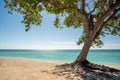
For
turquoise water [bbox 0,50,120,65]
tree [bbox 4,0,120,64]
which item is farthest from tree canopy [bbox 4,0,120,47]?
turquoise water [bbox 0,50,120,65]

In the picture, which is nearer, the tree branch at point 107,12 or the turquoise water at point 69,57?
the tree branch at point 107,12

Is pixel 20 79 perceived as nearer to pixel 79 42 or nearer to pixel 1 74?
pixel 1 74

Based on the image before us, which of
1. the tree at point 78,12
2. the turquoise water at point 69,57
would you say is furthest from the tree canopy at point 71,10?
the turquoise water at point 69,57

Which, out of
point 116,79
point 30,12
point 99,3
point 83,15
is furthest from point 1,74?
point 99,3

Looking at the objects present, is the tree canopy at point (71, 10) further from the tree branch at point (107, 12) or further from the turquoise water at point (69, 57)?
the turquoise water at point (69, 57)

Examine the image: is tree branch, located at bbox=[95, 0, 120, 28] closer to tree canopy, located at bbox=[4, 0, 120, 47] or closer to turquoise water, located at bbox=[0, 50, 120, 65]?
tree canopy, located at bbox=[4, 0, 120, 47]

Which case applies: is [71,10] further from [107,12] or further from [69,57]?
[69,57]

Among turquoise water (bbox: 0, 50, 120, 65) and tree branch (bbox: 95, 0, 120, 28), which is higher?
tree branch (bbox: 95, 0, 120, 28)

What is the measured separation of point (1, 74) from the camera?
496 inches

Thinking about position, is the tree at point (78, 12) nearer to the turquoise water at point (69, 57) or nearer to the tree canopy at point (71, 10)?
the tree canopy at point (71, 10)

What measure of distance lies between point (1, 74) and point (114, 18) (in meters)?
11.5

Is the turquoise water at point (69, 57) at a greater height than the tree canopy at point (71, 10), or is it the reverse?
the tree canopy at point (71, 10)

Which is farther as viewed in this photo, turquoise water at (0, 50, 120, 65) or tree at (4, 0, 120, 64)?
turquoise water at (0, 50, 120, 65)

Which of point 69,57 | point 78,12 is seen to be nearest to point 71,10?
point 78,12
